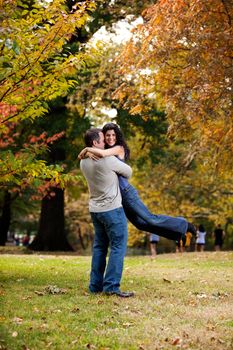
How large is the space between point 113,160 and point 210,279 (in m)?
3.58

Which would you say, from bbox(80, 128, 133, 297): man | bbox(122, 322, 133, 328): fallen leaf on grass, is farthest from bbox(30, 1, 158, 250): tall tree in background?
bbox(122, 322, 133, 328): fallen leaf on grass

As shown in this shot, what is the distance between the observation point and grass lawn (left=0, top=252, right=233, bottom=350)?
4.79 metres

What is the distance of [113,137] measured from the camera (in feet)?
24.0

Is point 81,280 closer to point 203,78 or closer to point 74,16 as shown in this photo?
point 74,16

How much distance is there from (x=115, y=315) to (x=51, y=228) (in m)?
18.0

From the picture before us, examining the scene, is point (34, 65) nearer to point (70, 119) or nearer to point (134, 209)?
point (134, 209)

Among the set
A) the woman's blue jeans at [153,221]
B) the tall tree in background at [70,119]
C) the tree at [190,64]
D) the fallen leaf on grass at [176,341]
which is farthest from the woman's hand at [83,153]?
the tall tree in background at [70,119]

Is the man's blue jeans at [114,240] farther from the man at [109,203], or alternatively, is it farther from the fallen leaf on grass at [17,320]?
the fallen leaf on grass at [17,320]

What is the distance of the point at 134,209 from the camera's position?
722 cm

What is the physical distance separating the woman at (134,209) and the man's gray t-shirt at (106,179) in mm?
96

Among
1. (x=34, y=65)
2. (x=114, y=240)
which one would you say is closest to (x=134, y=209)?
(x=114, y=240)

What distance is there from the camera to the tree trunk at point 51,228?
23.4m

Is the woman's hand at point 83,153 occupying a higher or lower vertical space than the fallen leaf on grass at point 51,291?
higher

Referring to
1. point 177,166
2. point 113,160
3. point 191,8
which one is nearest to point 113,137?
point 113,160
